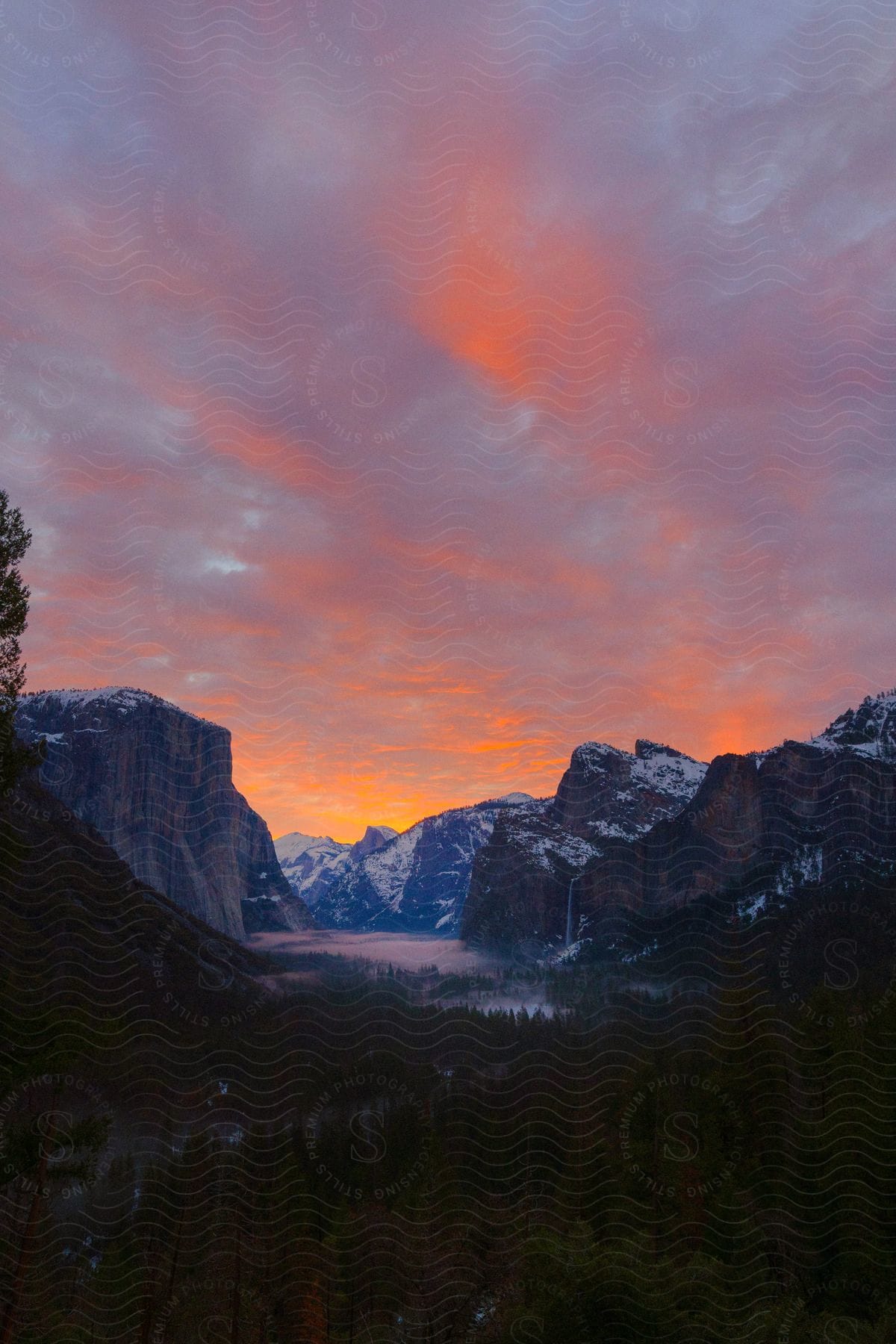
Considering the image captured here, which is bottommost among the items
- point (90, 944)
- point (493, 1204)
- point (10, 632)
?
point (493, 1204)

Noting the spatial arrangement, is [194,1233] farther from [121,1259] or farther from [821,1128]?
[821,1128]

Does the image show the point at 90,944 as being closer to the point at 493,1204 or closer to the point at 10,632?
the point at 493,1204

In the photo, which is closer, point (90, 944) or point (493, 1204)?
point (493, 1204)

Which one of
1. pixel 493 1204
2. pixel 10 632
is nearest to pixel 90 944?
pixel 493 1204

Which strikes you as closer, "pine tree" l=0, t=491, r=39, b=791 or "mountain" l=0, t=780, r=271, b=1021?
"pine tree" l=0, t=491, r=39, b=791

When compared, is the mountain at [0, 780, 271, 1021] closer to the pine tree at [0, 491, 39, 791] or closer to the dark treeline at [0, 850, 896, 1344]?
the dark treeline at [0, 850, 896, 1344]

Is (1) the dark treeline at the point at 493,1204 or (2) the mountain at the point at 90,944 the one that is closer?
(1) the dark treeline at the point at 493,1204

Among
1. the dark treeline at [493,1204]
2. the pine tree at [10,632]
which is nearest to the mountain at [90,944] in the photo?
the dark treeline at [493,1204]

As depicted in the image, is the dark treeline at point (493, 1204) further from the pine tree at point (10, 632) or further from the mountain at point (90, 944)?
the mountain at point (90, 944)

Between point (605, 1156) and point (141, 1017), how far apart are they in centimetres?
12549

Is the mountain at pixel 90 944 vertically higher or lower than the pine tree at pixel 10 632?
lower

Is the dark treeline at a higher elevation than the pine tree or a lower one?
lower

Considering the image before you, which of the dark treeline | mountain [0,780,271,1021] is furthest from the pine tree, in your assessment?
mountain [0,780,271,1021]

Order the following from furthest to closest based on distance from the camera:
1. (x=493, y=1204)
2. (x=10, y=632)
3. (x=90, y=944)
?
(x=90, y=944)
(x=493, y=1204)
(x=10, y=632)
